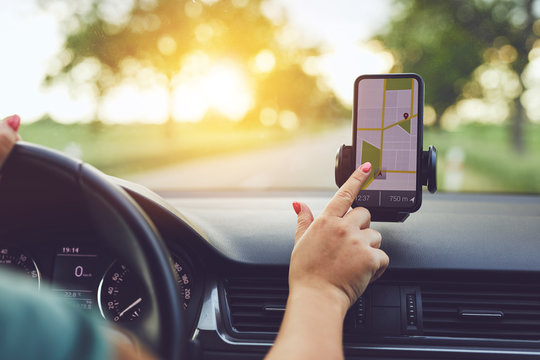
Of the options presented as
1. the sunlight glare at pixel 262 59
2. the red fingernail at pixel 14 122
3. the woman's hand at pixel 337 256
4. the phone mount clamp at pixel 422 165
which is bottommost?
the woman's hand at pixel 337 256

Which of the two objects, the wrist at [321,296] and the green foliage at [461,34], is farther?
the green foliage at [461,34]

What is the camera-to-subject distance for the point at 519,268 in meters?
2.25

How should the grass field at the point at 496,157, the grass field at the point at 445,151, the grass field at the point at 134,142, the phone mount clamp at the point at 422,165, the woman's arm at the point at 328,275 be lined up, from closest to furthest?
1. the woman's arm at the point at 328,275
2. the phone mount clamp at the point at 422,165
3. the grass field at the point at 134,142
4. the grass field at the point at 445,151
5. the grass field at the point at 496,157

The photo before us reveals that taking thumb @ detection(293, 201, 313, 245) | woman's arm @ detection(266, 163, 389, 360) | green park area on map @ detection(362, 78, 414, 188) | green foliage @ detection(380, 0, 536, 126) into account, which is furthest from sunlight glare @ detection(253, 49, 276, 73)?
woman's arm @ detection(266, 163, 389, 360)

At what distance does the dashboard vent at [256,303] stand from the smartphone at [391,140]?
0.54 meters

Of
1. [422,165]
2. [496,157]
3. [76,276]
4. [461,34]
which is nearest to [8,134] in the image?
[76,276]

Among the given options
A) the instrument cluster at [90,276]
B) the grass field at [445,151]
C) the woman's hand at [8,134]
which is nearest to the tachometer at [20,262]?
the instrument cluster at [90,276]

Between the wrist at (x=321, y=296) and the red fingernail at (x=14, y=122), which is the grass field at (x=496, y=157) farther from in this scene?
the red fingernail at (x=14, y=122)

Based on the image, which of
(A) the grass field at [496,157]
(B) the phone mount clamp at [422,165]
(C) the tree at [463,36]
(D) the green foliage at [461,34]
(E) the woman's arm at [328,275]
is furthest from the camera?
(D) the green foliage at [461,34]

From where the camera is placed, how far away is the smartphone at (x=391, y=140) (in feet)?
6.81

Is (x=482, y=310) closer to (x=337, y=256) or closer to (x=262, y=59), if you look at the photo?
(x=337, y=256)

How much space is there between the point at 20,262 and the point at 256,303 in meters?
1.03

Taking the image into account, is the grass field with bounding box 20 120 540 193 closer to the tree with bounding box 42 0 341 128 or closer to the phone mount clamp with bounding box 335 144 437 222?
the phone mount clamp with bounding box 335 144 437 222

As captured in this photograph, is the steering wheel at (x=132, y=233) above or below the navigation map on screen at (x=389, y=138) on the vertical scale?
below
